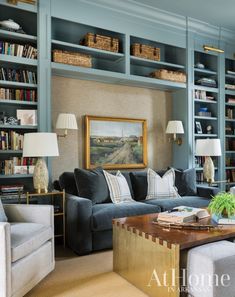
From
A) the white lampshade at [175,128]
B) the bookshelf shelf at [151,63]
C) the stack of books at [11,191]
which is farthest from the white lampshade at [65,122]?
the white lampshade at [175,128]

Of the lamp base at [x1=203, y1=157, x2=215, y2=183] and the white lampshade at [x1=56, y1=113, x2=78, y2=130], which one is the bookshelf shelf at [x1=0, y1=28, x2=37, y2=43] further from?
the lamp base at [x1=203, y1=157, x2=215, y2=183]

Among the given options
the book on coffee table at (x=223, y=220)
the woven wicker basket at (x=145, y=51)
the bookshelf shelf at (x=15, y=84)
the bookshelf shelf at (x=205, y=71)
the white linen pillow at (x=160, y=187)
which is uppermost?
the woven wicker basket at (x=145, y=51)

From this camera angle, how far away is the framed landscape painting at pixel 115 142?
4.36 metres

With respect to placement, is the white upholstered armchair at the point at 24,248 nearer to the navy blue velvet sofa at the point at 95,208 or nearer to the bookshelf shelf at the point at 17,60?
the navy blue velvet sofa at the point at 95,208

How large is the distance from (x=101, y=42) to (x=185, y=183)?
2391 millimetres

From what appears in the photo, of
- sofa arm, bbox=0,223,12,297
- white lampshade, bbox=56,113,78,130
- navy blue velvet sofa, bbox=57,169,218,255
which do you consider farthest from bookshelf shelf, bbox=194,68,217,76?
sofa arm, bbox=0,223,12,297

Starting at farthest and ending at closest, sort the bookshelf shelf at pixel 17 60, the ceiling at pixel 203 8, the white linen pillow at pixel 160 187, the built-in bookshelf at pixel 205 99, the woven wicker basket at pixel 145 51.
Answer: the built-in bookshelf at pixel 205 99
the woven wicker basket at pixel 145 51
the ceiling at pixel 203 8
the white linen pillow at pixel 160 187
the bookshelf shelf at pixel 17 60

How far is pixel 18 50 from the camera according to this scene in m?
3.61

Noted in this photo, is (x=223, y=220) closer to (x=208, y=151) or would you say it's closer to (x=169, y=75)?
(x=208, y=151)

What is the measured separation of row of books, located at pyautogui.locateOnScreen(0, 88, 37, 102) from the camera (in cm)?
362

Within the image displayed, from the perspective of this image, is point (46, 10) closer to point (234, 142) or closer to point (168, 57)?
point (168, 57)

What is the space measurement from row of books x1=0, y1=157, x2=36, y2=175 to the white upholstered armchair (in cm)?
92

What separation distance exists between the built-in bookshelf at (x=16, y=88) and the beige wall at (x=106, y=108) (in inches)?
17.5

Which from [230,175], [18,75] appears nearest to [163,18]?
[18,75]
